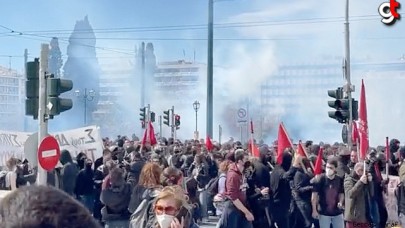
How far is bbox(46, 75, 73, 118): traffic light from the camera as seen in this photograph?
11.0 metres

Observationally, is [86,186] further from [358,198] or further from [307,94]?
[307,94]

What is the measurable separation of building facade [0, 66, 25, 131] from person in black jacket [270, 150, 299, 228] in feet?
219

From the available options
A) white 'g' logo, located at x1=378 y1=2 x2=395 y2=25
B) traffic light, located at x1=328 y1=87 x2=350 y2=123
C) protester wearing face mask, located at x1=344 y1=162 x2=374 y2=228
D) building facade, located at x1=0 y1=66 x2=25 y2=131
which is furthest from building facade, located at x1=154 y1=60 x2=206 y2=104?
protester wearing face mask, located at x1=344 y1=162 x2=374 y2=228

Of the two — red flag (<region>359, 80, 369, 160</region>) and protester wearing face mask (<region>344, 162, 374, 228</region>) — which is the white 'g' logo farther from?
protester wearing face mask (<region>344, 162, 374, 228</region>)

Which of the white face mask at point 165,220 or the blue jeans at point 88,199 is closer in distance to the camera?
the white face mask at point 165,220

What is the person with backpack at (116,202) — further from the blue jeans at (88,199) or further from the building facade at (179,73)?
the building facade at (179,73)

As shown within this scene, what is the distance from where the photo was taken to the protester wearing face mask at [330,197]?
1109cm

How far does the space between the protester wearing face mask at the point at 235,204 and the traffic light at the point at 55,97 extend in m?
2.72

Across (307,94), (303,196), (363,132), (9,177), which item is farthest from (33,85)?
(307,94)

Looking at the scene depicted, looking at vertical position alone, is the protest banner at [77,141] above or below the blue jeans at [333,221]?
above

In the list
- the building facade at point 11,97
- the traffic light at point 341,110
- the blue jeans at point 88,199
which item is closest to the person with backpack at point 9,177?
the blue jeans at point 88,199

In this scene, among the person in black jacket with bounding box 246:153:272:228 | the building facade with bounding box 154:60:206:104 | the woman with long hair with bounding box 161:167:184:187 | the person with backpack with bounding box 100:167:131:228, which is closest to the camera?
the woman with long hair with bounding box 161:167:184:187

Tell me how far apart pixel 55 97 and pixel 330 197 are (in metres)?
4.30

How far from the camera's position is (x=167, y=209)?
4461 mm
